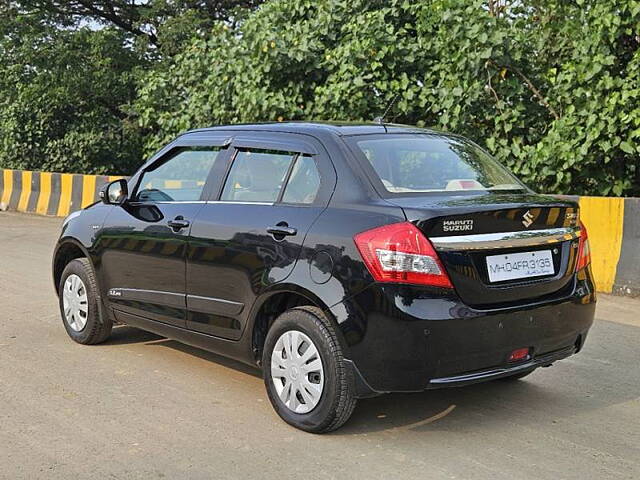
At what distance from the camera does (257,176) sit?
195 inches

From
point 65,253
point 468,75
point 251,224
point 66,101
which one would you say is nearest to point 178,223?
point 251,224

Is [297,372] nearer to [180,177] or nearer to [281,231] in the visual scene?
[281,231]

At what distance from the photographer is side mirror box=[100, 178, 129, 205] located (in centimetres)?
588

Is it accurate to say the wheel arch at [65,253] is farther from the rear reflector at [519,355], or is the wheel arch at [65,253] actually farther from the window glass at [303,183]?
the rear reflector at [519,355]

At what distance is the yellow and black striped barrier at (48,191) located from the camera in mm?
15484

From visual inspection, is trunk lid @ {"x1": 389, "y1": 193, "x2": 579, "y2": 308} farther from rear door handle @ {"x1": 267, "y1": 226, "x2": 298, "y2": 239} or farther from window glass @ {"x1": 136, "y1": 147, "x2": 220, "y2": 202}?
window glass @ {"x1": 136, "y1": 147, "x2": 220, "y2": 202}

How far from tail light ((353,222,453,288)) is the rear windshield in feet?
1.42

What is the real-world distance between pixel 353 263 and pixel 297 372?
2.30 ft

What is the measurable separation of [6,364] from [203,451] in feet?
7.29

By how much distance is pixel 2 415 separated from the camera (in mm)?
4629

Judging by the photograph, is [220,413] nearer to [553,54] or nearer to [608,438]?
[608,438]

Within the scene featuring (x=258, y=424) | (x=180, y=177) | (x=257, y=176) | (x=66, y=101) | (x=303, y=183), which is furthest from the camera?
(x=66, y=101)

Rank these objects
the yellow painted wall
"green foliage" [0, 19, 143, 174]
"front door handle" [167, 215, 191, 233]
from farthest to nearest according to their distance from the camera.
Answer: "green foliage" [0, 19, 143, 174] < the yellow painted wall < "front door handle" [167, 215, 191, 233]

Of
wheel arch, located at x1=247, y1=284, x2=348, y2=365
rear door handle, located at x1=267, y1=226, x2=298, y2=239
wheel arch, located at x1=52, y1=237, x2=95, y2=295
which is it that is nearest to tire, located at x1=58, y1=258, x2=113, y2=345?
wheel arch, located at x1=52, y1=237, x2=95, y2=295
